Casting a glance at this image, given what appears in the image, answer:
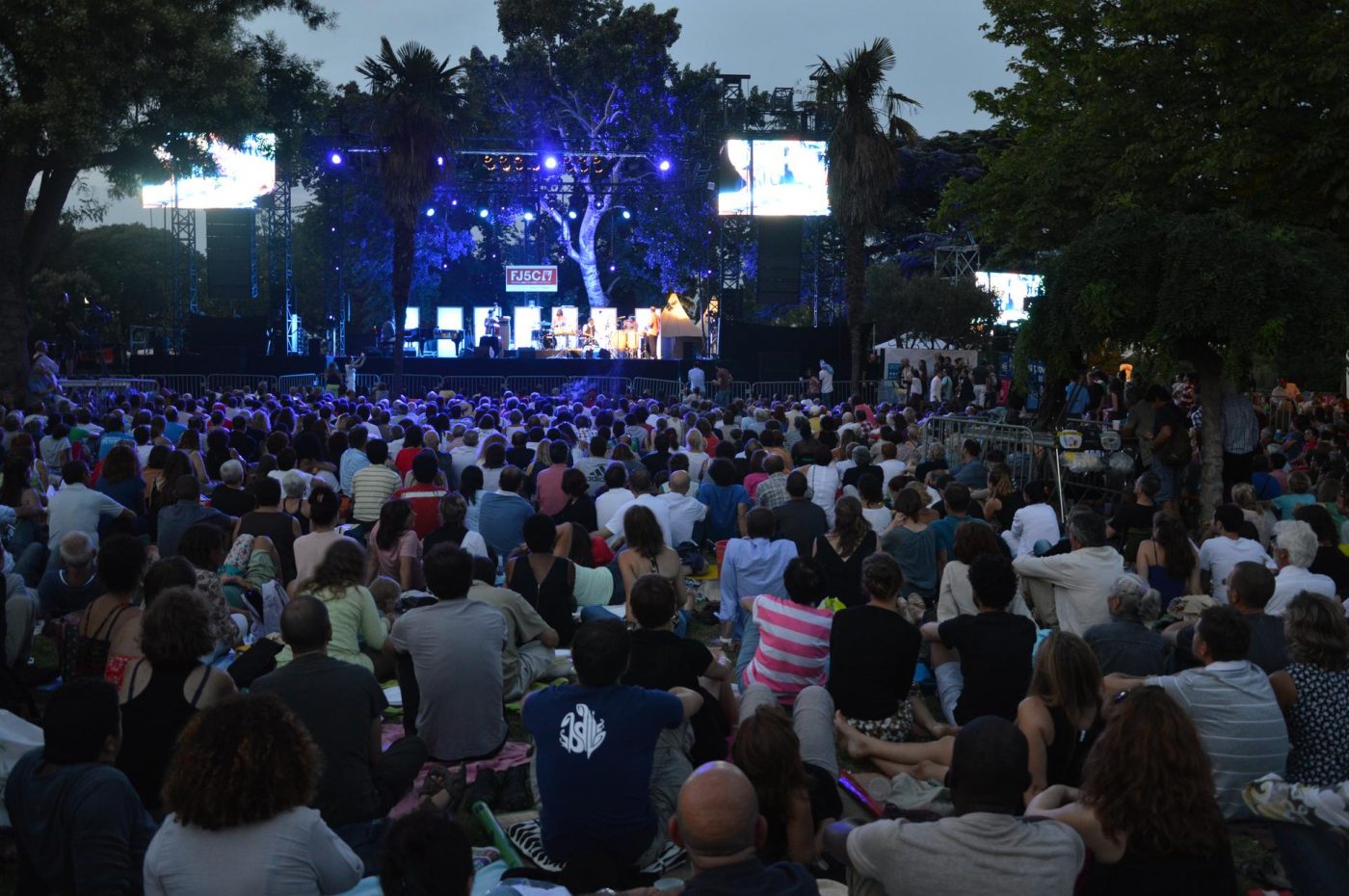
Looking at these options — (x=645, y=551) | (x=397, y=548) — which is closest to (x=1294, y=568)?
(x=645, y=551)

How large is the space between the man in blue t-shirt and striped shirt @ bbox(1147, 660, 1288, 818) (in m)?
2.01

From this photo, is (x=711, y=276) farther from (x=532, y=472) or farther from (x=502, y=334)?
(x=532, y=472)

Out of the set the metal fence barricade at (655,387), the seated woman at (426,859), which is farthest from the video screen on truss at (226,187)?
the seated woman at (426,859)

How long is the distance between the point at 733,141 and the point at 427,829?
94.8ft

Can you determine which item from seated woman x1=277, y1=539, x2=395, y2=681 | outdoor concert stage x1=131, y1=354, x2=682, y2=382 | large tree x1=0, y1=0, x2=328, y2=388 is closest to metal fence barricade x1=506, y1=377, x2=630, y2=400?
outdoor concert stage x1=131, y1=354, x2=682, y2=382

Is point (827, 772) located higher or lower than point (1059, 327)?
lower

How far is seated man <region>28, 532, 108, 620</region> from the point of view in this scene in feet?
23.6

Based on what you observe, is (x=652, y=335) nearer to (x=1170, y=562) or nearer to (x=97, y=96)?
(x=97, y=96)

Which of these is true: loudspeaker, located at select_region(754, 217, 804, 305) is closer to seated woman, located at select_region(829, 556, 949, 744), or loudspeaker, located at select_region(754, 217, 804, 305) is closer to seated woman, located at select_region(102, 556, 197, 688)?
seated woman, located at select_region(829, 556, 949, 744)

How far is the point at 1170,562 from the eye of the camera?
24.4 ft

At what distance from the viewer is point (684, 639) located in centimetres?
507

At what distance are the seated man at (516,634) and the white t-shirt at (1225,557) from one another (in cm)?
409

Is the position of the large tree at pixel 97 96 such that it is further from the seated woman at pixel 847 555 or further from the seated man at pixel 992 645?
the seated man at pixel 992 645

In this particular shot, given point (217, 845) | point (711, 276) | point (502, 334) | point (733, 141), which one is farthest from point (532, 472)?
point (711, 276)
